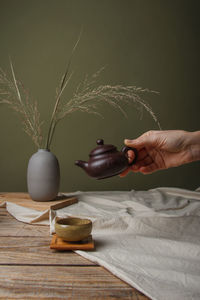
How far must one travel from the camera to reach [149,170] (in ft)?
5.95

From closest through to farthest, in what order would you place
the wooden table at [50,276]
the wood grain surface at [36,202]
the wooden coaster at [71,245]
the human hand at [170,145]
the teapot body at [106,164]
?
1. the wooden table at [50,276]
2. the wooden coaster at [71,245]
3. the teapot body at [106,164]
4. the human hand at [170,145]
5. the wood grain surface at [36,202]

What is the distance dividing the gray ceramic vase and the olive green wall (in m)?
1.15

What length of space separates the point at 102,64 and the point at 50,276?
2.47 metres

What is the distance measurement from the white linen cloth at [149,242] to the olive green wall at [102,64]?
1.15 m

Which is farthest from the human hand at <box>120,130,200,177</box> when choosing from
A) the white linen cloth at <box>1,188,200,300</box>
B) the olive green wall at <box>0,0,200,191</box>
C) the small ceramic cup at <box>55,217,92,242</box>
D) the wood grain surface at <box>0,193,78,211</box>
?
the olive green wall at <box>0,0,200,191</box>

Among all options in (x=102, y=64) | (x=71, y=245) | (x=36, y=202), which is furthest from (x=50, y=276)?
(x=102, y=64)

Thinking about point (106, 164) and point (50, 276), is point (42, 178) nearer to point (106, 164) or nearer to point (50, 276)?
point (106, 164)

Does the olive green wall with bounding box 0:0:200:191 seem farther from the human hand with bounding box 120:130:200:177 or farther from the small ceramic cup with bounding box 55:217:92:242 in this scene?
the small ceramic cup with bounding box 55:217:92:242

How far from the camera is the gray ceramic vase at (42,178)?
67.0 inches

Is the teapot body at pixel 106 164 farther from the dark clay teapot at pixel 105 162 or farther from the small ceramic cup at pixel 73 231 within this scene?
the small ceramic cup at pixel 73 231

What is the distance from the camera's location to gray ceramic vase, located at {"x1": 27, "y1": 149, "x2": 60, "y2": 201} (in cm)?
170

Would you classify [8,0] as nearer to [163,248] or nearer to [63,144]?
[63,144]

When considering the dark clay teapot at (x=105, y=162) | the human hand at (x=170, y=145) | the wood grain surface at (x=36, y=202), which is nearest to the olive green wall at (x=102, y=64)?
the wood grain surface at (x=36, y=202)

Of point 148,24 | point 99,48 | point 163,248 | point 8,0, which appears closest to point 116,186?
point 99,48
